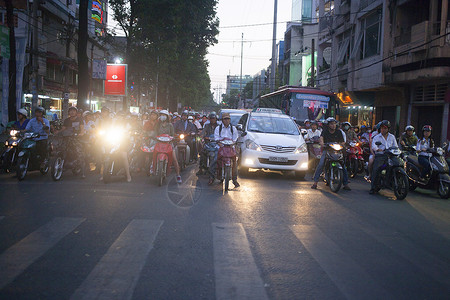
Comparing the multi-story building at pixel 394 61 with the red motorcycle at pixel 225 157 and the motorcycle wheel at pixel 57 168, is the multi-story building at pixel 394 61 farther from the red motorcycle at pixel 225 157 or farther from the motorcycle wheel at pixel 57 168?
the motorcycle wheel at pixel 57 168

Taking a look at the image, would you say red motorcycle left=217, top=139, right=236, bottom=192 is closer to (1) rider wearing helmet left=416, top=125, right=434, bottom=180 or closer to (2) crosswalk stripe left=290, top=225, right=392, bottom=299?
(2) crosswalk stripe left=290, top=225, right=392, bottom=299

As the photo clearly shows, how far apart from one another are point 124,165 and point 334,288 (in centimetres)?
765

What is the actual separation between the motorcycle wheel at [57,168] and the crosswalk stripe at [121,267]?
4986 mm

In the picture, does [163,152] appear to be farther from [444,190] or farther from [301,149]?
[444,190]

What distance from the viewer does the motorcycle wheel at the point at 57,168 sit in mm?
10281

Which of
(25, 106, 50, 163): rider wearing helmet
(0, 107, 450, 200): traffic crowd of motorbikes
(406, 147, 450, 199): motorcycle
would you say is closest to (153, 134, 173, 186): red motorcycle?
(0, 107, 450, 200): traffic crowd of motorbikes

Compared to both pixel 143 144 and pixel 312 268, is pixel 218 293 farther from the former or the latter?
pixel 143 144

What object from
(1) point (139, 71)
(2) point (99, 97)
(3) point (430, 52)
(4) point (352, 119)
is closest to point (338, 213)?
(3) point (430, 52)

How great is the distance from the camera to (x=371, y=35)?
26.8 metres

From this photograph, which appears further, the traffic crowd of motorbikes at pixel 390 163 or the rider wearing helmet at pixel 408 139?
the rider wearing helmet at pixel 408 139

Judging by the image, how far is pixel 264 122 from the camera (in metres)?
13.8

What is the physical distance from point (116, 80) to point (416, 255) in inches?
1375

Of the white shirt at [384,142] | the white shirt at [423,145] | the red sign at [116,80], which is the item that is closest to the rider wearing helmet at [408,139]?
the white shirt at [423,145]

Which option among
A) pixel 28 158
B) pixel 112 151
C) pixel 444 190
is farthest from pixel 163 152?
pixel 444 190
